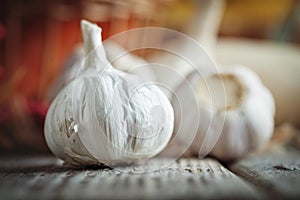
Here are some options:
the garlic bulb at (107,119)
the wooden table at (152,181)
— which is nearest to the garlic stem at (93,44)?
the garlic bulb at (107,119)

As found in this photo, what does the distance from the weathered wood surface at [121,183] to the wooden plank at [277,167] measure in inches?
0.8

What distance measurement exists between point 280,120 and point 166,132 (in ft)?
1.52

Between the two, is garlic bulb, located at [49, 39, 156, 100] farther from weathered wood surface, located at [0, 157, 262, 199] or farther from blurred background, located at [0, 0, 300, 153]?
weathered wood surface, located at [0, 157, 262, 199]

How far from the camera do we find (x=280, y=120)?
0.84 metres

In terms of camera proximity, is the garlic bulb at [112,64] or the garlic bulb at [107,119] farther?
the garlic bulb at [112,64]

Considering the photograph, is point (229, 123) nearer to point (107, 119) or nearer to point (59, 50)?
point (107, 119)

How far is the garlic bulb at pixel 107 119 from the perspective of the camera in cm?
40

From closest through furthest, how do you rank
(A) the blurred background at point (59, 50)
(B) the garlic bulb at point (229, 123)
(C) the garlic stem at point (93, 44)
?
(C) the garlic stem at point (93, 44) < (B) the garlic bulb at point (229, 123) < (A) the blurred background at point (59, 50)

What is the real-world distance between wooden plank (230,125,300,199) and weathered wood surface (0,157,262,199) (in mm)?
20

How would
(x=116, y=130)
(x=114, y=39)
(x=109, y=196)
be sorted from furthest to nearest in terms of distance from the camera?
1. (x=114, y=39)
2. (x=116, y=130)
3. (x=109, y=196)

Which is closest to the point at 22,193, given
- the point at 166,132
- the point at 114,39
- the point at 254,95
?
the point at 166,132

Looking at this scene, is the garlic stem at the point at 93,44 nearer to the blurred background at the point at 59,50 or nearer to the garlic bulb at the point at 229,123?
the garlic bulb at the point at 229,123

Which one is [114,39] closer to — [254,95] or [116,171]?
[254,95]

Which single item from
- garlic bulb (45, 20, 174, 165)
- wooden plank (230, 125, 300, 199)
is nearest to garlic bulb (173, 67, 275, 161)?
wooden plank (230, 125, 300, 199)
